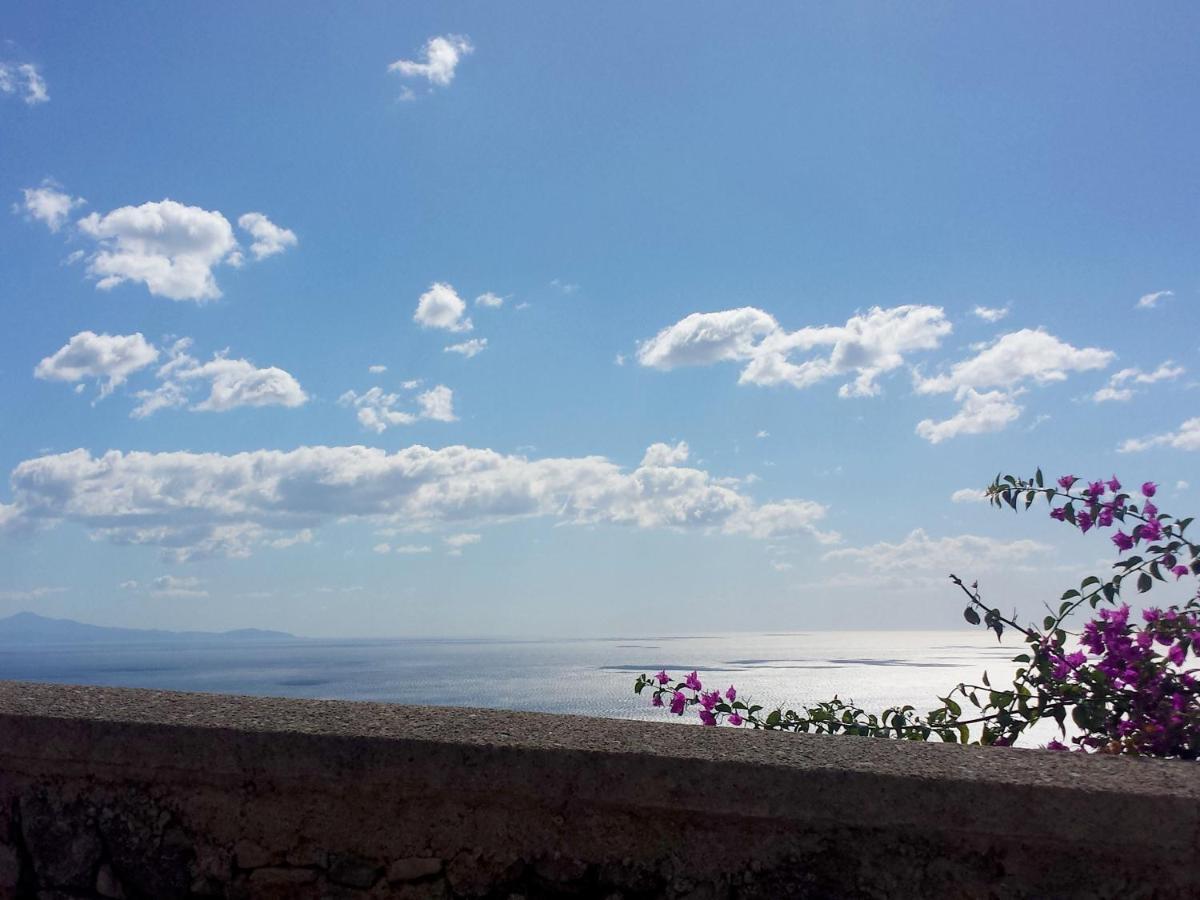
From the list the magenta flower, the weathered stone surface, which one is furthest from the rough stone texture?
the magenta flower

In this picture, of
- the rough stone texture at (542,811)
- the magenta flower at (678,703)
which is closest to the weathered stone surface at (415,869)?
the rough stone texture at (542,811)

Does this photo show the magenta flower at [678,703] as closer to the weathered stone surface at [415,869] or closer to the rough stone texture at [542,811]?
the rough stone texture at [542,811]

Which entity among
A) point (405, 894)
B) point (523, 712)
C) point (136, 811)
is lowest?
point (405, 894)

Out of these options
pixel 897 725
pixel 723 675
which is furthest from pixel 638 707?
pixel 897 725

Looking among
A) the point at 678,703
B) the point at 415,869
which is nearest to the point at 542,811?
the point at 415,869

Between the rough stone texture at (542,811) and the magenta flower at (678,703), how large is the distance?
1698 millimetres

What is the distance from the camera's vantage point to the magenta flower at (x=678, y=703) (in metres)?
4.11

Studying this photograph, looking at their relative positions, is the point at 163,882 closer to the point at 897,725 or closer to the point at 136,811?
the point at 136,811

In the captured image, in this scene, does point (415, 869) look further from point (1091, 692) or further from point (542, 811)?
point (1091, 692)

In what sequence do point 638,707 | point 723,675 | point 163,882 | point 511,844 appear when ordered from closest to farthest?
point 511,844
point 163,882
point 638,707
point 723,675

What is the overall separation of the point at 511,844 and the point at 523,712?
47cm

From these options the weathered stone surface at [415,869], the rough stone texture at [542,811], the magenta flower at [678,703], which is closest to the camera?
the rough stone texture at [542,811]

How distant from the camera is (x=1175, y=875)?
6.07 feet

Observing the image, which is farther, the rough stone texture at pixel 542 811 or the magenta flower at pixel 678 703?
the magenta flower at pixel 678 703
